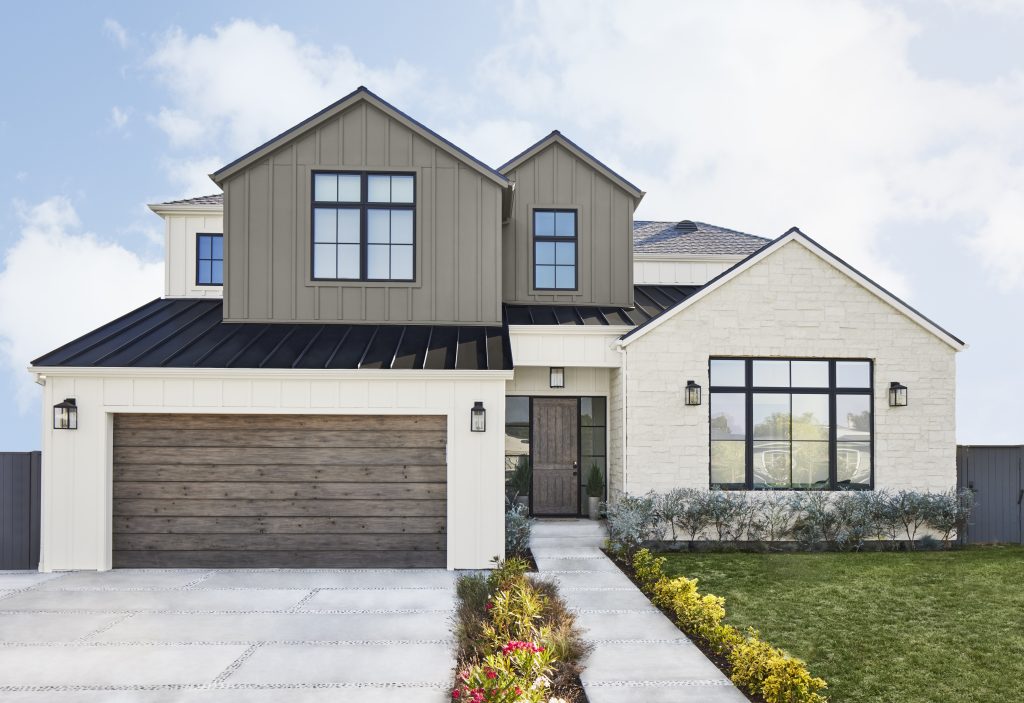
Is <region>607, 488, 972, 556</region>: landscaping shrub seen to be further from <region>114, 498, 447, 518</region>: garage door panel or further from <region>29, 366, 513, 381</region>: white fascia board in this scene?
<region>29, 366, 513, 381</region>: white fascia board

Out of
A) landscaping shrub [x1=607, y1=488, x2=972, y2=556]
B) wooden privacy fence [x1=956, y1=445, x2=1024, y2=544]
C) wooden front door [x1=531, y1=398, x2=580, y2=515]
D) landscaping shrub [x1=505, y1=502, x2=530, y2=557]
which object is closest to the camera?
landscaping shrub [x1=505, y1=502, x2=530, y2=557]

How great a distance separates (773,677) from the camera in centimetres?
555

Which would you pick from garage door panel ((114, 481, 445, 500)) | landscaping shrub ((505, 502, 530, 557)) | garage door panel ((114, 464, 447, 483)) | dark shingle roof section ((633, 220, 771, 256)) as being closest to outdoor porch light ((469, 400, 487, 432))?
garage door panel ((114, 464, 447, 483))

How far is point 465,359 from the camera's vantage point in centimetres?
1073

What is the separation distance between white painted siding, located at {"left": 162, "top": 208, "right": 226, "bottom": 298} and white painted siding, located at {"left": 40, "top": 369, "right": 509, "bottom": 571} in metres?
4.93

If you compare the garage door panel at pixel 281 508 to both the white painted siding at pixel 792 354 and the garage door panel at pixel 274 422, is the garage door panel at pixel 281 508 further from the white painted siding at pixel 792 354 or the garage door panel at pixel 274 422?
the white painted siding at pixel 792 354

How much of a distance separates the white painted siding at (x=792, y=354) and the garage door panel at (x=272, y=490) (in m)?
3.43

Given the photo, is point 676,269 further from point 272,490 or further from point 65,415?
point 65,415

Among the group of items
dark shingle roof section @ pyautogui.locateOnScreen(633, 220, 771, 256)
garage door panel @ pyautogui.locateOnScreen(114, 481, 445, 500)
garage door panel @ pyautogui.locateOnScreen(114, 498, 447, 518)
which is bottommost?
garage door panel @ pyautogui.locateOnScreen(114, 498, 447, 518)

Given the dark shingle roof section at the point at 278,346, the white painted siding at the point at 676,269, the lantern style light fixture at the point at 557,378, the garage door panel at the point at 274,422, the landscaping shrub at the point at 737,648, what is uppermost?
the white painted siding at the point at 676,269

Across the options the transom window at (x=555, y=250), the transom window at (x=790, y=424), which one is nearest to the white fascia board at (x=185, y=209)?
the transom window at (x=555, y=250)

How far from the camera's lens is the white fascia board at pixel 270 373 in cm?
1024

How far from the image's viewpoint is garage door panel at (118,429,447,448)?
413 inches

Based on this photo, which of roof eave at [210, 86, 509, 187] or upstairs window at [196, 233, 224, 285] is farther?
upstairs window at [196, 233, 224, 285]
